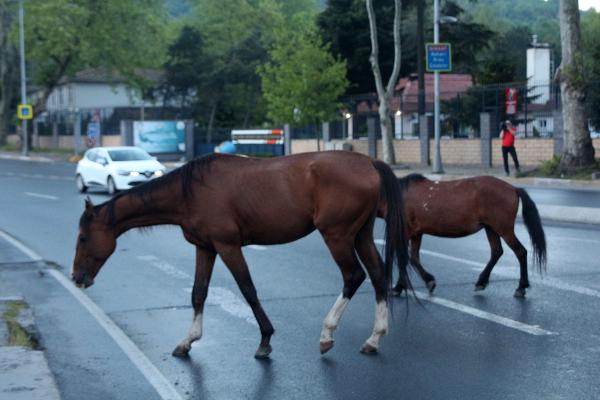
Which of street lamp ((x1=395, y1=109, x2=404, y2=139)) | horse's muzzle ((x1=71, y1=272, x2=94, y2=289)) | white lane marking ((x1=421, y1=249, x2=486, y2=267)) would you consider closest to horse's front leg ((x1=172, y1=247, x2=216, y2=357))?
horse's muzzle ((x1=71, y1=272, x2=94, y2=289))

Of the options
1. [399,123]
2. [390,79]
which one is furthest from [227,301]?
[399,123]

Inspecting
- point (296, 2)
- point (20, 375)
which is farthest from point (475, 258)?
point (296, 2)

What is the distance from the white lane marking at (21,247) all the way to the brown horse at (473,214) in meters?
6.76

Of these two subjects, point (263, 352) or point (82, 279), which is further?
point (82, 279)

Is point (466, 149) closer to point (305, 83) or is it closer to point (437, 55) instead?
point (437, 55)

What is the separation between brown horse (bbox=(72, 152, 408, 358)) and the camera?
822 centimetres

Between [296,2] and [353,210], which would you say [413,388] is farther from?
[296,2]

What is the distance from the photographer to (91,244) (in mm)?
8609

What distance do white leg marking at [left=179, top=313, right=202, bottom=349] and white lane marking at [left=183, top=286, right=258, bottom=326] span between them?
141 centimetres

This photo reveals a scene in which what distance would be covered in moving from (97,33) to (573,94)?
127 feet

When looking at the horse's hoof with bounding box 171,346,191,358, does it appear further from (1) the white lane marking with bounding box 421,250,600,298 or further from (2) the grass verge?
(1) the white lane marking with bounding box 421,250,600,298

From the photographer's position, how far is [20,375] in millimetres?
7754

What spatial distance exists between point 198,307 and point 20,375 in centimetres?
161

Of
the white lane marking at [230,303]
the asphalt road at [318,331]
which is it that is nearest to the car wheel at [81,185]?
the asphalt road at [318,331]
